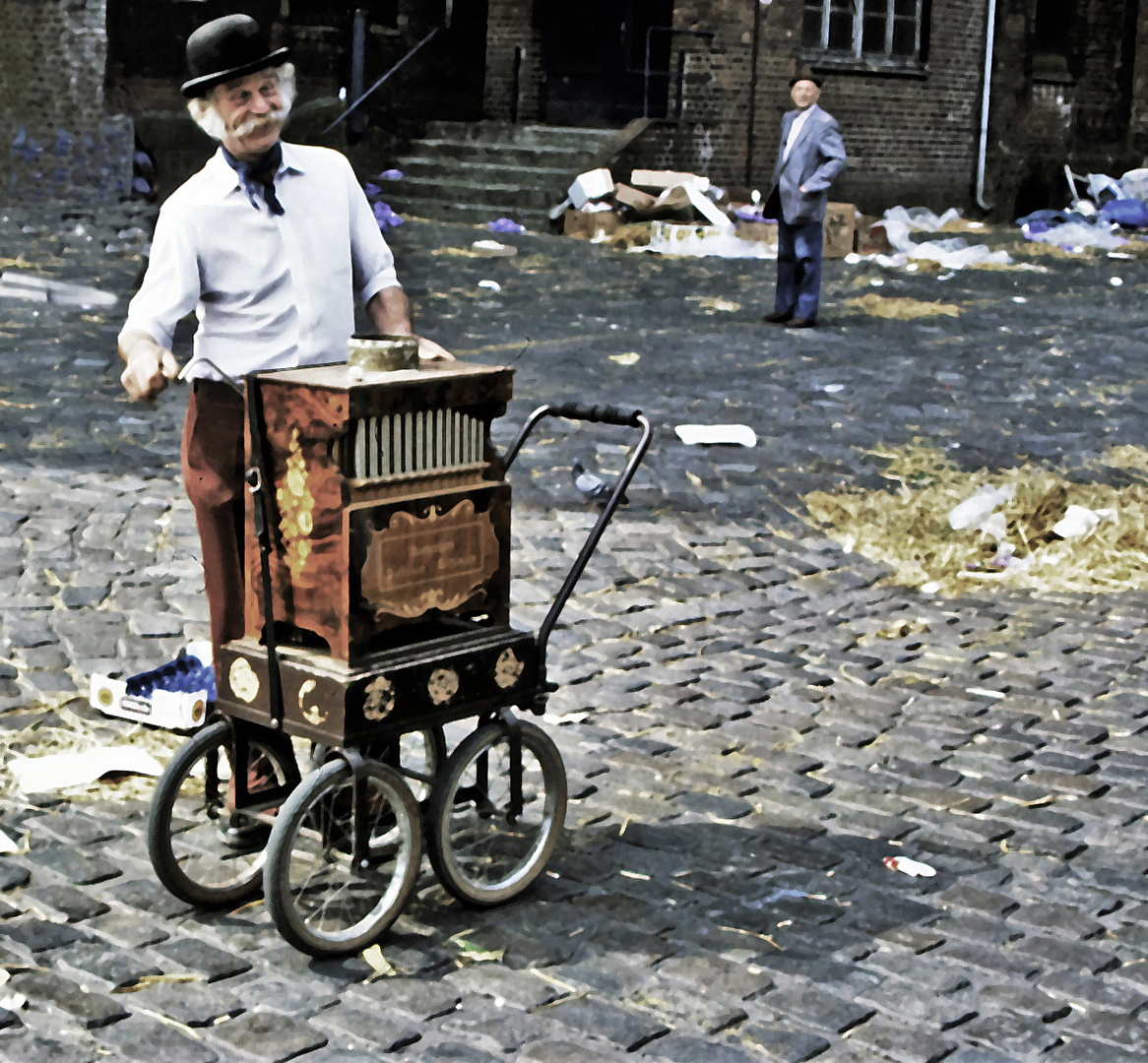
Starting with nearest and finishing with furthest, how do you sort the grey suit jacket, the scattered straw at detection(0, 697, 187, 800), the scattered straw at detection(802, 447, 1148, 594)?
the scattered straw at detection(0, 697, 187, 800), the scattered straw at detection(802, 447, 1148, 594), the grey suit jacket

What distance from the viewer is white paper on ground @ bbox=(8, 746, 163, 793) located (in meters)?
4.71

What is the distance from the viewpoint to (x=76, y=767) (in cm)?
479

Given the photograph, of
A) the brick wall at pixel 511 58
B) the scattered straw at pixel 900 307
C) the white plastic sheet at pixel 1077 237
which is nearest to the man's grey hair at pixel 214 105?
the scattered straw at pixel 900 307

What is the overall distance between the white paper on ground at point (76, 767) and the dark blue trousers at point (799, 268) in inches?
374

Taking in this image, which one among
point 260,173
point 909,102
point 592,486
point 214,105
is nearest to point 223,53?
point 214,105

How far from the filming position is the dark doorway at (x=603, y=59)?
22828mm

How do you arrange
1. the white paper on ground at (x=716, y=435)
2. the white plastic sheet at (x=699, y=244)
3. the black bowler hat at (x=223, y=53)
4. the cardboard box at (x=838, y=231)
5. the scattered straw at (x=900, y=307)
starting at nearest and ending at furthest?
the black bowler hat at (x=223, y=53), the white paper on ground at (x=716, y=435), the scattered straw at (x=900, y=307), the white plastic sheet at (x=699, y=244), the cardboard box at (x=838, y=231)

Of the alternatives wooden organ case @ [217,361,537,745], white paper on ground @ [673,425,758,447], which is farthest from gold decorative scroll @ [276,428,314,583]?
white paper on ground @ [673,425,758,447]

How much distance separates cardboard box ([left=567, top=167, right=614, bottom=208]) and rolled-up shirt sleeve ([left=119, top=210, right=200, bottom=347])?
15.8 meters

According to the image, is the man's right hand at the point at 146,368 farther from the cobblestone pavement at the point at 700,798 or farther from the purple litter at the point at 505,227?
the purple litter at the point at 505,227

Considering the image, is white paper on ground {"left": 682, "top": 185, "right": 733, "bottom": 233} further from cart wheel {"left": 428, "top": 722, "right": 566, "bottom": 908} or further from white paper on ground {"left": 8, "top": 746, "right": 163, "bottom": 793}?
cart wheel {"left": 428, "top": 722, "right": 566, "bottom": 908}

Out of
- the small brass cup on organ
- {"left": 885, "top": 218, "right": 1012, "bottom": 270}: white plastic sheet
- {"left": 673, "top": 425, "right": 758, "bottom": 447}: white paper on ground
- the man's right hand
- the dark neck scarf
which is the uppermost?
the dark neck scarf

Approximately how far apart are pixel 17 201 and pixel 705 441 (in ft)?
35.2

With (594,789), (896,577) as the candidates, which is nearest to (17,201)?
(896,577)
